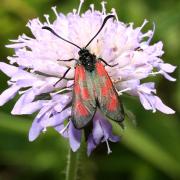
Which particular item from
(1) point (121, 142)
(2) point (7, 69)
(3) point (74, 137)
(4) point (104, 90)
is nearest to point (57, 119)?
(3) point (74, 137)

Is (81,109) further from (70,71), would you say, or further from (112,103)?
(70,71)

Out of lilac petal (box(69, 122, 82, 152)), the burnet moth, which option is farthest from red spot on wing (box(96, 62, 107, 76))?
lilac petal (box(69, 122, 82, 152))

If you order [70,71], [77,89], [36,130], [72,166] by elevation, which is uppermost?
[70,71]

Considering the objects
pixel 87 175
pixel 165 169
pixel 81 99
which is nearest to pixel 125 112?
pixel 81 99

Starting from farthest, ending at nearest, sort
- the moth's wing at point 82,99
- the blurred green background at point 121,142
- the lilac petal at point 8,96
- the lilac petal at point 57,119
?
1. the blurred green background at point 121,142
2. the lilac petal at point 8,96
3. the lilac petal at point 57,119
4. the moth's wing at point 82,99

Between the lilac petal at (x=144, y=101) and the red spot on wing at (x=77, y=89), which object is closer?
the red spot on wing at (x=77, y=89)

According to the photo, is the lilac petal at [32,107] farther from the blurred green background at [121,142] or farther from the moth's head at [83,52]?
the blurred green background at [121,142]

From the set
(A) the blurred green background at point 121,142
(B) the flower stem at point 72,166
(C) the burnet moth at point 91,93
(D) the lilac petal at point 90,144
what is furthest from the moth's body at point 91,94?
(A) the blurred green background at point 121,142

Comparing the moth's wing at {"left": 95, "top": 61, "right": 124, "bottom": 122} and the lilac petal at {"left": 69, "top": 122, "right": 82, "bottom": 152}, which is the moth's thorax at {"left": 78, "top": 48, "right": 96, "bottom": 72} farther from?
the lilac petal at {"left": 69, "top": 122, "right": 82, "bottom": 152}
